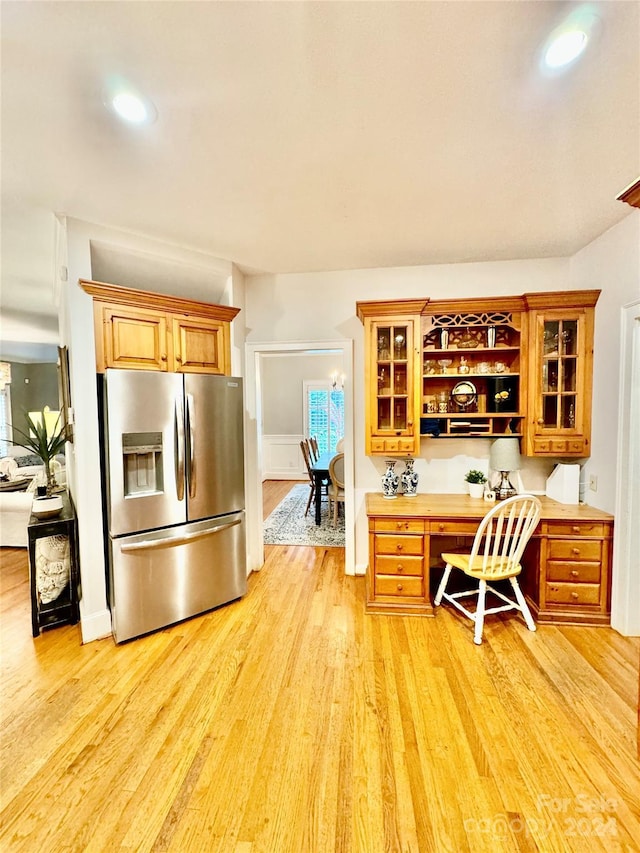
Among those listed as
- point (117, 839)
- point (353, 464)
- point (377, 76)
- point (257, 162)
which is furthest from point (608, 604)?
point (257, 162)

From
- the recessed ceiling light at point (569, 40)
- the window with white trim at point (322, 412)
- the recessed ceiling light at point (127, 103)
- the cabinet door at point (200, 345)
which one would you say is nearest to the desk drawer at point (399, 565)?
the cabinet door at point (200, 345)

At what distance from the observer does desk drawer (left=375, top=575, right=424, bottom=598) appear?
2771mm

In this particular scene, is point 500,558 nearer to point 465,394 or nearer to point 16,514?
point 465,394

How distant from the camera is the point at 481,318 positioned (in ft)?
9.68

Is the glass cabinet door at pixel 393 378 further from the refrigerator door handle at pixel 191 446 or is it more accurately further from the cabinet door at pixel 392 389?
the refrigerator door handle at pixel 191 446

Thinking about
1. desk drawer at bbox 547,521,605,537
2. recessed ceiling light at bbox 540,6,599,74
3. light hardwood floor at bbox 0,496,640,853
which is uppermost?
recessed ceiling light at bbox 540,6,599,74

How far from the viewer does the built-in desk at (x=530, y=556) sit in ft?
8.45

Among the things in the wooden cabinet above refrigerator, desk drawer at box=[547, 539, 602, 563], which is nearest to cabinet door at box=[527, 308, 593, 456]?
desk drawer at box=[547, 539, 602, 563]

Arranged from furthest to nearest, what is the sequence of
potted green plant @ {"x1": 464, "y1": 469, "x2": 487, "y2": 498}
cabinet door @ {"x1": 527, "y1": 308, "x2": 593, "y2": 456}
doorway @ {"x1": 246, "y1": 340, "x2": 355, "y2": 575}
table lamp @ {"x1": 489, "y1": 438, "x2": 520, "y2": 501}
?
doorway @ {"x1": 246, "y1": 340, "x2": 355, "y2": 575}, potted green plant @ {"x1": 464, "y1": 469, "x2": 487, "y2": 498}, table lamp @ {"x1": 489, "y1": 438, "x2": 520, "y2": 501}, cabinet door @ {"x1": 527, "y1": 308, "x2": 593, "y2": 456}

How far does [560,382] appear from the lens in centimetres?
286

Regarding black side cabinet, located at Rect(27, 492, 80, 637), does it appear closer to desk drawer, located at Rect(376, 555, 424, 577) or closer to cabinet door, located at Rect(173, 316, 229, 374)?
cabinet door, located at Rect(173, 316, 229, 374)

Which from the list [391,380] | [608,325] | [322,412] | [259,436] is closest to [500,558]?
[391,380]

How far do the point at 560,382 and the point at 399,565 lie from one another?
6.39 feet

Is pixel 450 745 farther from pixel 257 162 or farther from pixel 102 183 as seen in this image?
pixel 102 183
